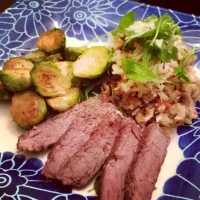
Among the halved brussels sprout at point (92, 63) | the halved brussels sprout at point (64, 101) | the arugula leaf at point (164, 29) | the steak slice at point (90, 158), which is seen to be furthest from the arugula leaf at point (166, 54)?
the halved brussels sprout at point (64, 101)

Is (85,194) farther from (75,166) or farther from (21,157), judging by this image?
(21,157)

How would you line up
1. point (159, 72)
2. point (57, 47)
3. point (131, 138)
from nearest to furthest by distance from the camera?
1. point (131, 138)
2. point (159, 72)
3. point (57, 47)

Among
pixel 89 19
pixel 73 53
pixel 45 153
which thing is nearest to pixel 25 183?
pixel 45 153

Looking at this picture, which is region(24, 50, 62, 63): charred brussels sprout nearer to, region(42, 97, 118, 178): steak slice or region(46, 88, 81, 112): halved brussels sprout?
region(46, 88, 81, 112): halved brussels sprout

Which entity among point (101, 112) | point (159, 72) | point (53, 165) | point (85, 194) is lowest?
point (85, 194)

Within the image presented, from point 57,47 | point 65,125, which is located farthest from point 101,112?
point 57,47

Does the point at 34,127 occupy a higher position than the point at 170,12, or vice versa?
the point at 170,12

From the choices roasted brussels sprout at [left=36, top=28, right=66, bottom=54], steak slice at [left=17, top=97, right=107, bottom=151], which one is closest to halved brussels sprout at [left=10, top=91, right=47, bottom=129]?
steak slice at [left=17, top=97, right=107, bottom=151]
